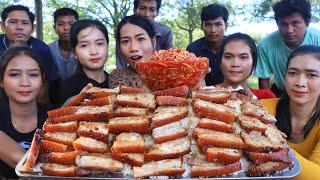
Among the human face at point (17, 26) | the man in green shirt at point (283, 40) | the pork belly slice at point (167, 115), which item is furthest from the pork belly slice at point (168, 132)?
the human face at point (17, 26)

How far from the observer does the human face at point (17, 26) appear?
15.7ft

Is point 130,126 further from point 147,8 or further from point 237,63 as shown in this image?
point 147,8

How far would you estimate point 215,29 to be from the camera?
4.93 meters

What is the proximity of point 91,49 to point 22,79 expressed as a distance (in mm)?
629

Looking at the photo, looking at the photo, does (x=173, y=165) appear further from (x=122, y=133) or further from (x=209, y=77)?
(x=209, y=77)

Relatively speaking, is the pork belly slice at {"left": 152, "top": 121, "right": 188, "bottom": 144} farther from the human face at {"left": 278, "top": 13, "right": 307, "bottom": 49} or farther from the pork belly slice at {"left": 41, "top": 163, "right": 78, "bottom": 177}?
the human face at {"left": 278, "top": 13, "right": 307, "bottom": 49}

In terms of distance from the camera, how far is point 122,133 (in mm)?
2129

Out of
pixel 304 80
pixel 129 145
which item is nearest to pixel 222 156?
pixel 129 145

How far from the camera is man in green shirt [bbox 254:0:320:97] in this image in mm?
4578

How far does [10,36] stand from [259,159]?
371 centimetres

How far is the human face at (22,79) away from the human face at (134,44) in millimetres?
728

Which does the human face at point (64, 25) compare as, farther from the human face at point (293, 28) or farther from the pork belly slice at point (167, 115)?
the pork belly slice at point (167, 115)

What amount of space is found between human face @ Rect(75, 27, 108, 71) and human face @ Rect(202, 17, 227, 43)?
172 centimetres

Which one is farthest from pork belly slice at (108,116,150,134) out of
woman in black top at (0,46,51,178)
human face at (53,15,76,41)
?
human face at (53,15,76,41)
